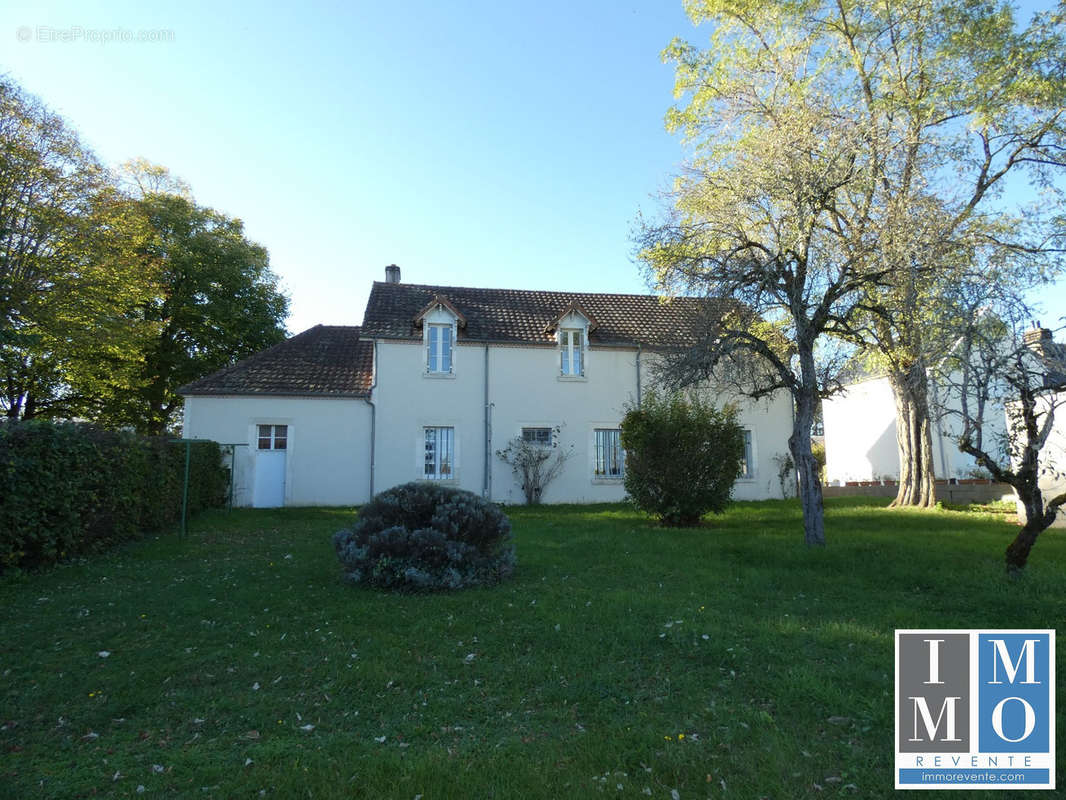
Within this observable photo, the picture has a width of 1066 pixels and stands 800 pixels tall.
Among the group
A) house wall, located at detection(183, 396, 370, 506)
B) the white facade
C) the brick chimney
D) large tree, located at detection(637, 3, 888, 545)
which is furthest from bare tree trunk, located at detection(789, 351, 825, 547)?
house wall, located at detection(183, 396, 370, 506)

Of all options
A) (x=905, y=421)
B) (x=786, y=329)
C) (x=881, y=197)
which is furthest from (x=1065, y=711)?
(x=905, y=421)

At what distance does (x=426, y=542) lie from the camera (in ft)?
25.1

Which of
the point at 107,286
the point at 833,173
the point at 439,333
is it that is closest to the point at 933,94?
the point at 833,173

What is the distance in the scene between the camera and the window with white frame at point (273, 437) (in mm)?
18453

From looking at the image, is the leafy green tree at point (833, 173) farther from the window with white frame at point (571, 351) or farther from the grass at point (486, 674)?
the window with white frame at point (571, 351)

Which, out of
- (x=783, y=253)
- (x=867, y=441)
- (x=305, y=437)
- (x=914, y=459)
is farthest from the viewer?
(x=867, y=441)

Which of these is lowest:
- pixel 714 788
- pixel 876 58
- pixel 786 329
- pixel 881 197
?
pixel 714 788

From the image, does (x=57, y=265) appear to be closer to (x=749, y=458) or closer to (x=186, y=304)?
(x=186, y=304)

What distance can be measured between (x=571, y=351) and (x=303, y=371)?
28.8 ft

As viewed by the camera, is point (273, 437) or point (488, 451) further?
point (488, 451)

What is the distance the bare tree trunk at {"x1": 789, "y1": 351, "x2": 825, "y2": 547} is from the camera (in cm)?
1013

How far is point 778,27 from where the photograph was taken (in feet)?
53.4

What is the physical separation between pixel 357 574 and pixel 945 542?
31.9ft

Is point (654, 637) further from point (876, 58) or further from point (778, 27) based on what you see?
point (876, 58)
